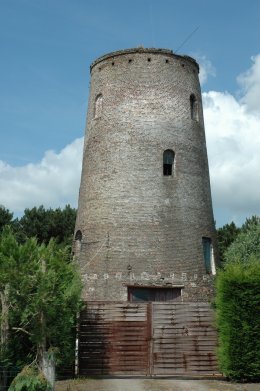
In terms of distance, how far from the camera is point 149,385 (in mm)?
13234

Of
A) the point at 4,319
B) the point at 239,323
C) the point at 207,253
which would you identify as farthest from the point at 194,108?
the point at 4,319

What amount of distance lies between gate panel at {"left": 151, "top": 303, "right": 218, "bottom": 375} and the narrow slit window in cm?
719

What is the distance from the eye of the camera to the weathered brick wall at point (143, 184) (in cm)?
2102

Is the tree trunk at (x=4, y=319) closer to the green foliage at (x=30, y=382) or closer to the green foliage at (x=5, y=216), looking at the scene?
the green foliage at (x=30, y=382)

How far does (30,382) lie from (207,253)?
1408 centimetres

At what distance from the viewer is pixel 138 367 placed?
14.9 m

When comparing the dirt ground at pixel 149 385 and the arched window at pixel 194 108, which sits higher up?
the arched window at pixel 194 108

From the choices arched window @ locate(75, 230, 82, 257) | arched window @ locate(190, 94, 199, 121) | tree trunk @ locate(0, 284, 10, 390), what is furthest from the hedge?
arched window @ locate(190, 94, 199, 121)

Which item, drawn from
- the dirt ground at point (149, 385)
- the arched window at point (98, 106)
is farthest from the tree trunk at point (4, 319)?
the arched window at point (98, 106)

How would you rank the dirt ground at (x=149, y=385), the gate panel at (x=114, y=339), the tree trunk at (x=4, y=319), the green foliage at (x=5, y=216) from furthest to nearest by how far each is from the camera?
the green foliage at (x=5, y=216)
the gate panel at (x=114, y=339)
the dirt ground at (x=149, y=385)
the tree trunk at (x=4, y=319)

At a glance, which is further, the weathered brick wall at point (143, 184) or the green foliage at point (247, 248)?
the green foliage at point (247, 248)

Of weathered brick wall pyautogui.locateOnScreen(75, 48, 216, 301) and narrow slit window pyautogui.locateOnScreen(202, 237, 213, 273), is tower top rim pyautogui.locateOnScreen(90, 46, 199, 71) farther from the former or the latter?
narrow slit window pyautogui.locateOnScreen(202, 237, 213, 273)

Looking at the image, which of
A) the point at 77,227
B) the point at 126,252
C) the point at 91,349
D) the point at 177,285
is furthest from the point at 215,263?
the point at 91,349

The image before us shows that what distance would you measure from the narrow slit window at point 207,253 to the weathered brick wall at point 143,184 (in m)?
0.42
